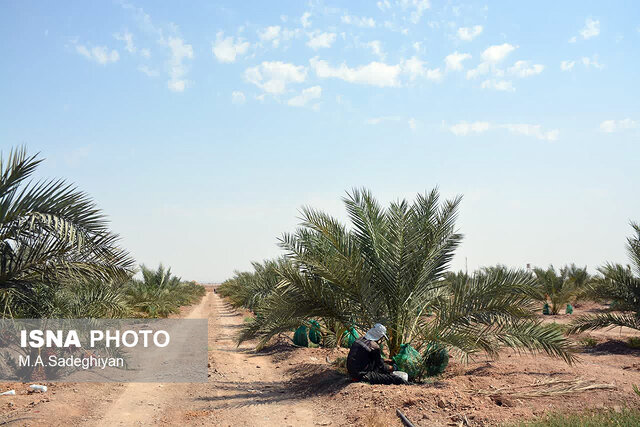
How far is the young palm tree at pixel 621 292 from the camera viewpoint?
43.2ft

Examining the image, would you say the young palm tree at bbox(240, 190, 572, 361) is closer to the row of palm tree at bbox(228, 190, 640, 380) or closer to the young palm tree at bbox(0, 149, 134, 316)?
the row of palm tree at bbox(228, 190, 640, 380)

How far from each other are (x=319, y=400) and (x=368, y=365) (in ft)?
3.17

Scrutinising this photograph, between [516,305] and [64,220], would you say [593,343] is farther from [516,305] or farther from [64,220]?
[64,220]

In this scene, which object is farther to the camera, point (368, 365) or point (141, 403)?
point (368, 365)

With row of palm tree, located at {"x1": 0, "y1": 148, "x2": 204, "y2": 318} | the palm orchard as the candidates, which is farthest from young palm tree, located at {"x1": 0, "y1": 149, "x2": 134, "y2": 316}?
the palm orchard

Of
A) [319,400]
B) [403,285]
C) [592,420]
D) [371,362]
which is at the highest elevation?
[403,285]

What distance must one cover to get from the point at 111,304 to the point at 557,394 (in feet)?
26.5

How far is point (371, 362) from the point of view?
27.9 ft

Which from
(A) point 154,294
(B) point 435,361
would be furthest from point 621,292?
(A) point 154,294

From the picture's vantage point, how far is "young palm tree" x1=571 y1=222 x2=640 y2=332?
43.2 ft

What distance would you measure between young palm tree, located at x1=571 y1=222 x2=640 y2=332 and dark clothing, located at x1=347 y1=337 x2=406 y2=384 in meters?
7.33

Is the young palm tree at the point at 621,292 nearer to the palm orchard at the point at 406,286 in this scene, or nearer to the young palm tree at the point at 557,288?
the palm orchard at the point at 406,286

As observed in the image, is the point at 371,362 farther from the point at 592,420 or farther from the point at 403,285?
the point at 592,420

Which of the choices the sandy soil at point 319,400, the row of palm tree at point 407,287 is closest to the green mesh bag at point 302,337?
the sandy soil at point 319,400
